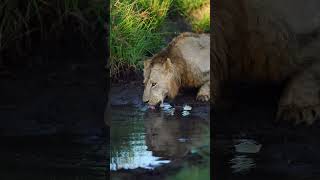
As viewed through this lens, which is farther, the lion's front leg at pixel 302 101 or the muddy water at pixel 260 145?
the lion's front leg at pixel 302 101

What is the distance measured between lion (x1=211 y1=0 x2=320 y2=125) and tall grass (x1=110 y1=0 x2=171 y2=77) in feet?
0.48

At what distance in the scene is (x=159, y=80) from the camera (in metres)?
1.58

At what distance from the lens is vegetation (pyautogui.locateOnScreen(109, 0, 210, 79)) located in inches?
62.6

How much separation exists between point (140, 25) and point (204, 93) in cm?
23

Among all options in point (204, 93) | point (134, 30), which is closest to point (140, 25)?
point (134, 30)

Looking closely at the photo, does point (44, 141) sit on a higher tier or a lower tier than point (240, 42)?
lower

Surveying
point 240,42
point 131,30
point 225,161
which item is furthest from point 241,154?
point 131,30

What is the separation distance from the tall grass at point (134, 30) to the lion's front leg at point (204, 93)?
0.48 feet

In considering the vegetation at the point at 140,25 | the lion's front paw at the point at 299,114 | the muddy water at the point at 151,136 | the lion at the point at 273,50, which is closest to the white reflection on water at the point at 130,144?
the muddy water at the point at 151,136

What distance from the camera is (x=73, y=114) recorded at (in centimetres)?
167

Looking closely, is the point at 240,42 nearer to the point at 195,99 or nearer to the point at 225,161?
the point at 195,99

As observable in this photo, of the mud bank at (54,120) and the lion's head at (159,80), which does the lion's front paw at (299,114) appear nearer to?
the lion's head at (159,80)

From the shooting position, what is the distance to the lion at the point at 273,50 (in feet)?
5.38

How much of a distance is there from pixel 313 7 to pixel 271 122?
1.02 ft
